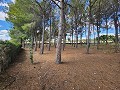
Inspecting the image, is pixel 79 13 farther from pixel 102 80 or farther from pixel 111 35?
pixel 102 80

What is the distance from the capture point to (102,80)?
30.0ft

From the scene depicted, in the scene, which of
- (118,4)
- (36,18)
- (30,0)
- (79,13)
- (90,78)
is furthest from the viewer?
(79,13)

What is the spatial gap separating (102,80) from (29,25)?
2106cm

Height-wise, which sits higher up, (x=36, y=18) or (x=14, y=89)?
(x=36, y=18)

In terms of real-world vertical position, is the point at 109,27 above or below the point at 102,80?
above

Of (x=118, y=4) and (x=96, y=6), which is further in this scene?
(x=96, y=6)

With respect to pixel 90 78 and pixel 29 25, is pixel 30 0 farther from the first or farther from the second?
pixel 90 78

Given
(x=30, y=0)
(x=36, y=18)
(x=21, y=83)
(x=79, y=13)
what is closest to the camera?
(x=21, y=83)

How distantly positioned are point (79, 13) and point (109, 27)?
9.11 meters

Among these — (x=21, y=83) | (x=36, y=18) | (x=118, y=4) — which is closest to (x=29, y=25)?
(x=36, y=18)

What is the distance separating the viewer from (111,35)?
4306 cm

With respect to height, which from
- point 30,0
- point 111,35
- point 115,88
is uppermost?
point 30,0

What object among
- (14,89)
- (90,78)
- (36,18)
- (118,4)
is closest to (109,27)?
(118,4)

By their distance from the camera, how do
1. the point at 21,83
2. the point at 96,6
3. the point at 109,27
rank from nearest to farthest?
1. the point at 21,83
2. the point at 96,6
3. the point at 109,27
